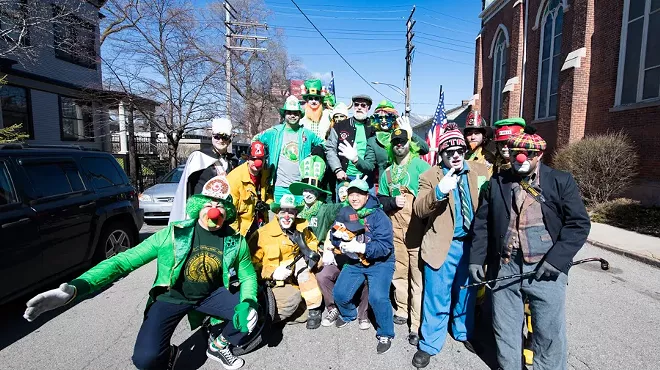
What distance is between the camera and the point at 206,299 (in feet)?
8.92

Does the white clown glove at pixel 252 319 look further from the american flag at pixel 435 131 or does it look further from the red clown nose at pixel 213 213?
the american flag at pixel 435 131

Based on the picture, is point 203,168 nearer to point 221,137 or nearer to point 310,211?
point 221,137

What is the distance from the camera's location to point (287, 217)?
3.42m

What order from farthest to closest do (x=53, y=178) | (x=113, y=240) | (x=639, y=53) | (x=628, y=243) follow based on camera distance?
(x=639, y=53)
(x=628, y=243)
(x=113, y=240)
(x=53, y=178)

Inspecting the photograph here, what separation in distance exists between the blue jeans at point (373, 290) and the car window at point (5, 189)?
338 cm

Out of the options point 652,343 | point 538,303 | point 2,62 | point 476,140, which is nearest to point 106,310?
point 538,303

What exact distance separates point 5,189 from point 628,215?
1180cm

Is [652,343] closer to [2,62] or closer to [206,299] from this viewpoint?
[206,299]

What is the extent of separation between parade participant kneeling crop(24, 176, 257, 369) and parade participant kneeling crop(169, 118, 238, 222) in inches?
40.8

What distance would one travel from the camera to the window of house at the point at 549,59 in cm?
Answer: 1498

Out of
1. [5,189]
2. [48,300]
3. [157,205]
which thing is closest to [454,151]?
[48,300]

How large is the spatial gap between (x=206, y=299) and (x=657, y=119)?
12770 millimetres

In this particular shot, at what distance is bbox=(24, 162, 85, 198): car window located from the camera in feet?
12.4

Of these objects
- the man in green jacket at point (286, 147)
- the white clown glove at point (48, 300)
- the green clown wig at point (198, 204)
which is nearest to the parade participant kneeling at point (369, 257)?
the man in green jacket at point (286, 147)
